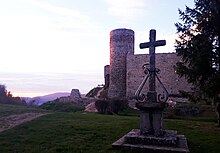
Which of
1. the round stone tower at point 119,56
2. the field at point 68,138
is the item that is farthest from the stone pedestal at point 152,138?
the round stone tower at point 119,56

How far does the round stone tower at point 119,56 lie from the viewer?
3725 centimetres

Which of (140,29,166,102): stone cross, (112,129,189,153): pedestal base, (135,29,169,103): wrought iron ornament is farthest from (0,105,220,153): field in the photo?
(140,29,166,102): stone cross

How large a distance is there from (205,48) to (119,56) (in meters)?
22.8

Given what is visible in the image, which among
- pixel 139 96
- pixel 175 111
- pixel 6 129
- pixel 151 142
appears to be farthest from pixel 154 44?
pixel 175 111

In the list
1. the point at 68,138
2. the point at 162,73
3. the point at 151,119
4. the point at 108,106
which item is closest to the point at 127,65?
the point at 162,73

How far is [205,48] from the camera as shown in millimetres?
15289

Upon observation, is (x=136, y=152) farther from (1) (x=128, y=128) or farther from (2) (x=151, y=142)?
(1) (x=128, y=128)

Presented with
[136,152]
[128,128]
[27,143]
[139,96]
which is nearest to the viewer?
[136,152]

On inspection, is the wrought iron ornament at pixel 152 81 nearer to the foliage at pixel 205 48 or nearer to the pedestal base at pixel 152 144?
the pedestal base at pixel 152 144

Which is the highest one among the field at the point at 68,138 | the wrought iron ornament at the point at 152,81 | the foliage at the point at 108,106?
the wrought iron ornament at the point at 152,81

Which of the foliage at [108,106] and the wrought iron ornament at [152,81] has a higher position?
the wrought iron ornament at [152,81]

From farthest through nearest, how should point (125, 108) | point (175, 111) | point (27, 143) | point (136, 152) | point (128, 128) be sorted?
point (125, 108) → point (175, 111) → point (128, 128) → point (27, 143) → point (136, 152)

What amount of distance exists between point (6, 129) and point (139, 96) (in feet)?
19.0

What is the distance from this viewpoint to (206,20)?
15.7 metres
